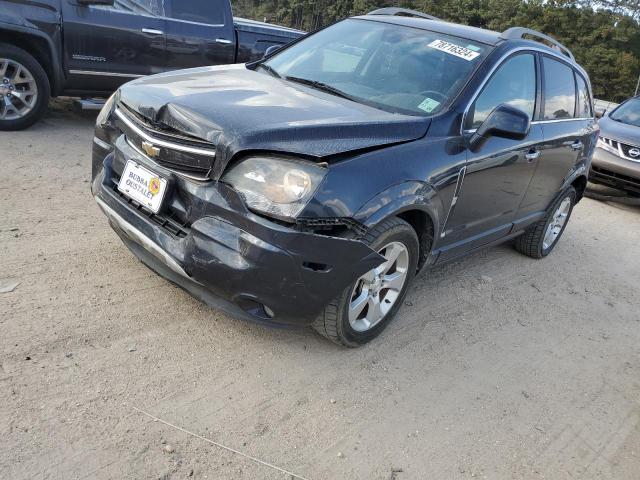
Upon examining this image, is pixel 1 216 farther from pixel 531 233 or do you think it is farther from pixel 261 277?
pixel 531 233

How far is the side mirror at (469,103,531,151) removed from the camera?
3.54m

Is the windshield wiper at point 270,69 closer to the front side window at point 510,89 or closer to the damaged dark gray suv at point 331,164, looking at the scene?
the damaged dark gray suv at point 331,164

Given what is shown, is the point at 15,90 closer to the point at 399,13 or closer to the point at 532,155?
the point at 399,13

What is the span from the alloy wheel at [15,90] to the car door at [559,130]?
4.85 m

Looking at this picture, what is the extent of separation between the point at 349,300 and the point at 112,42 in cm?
474

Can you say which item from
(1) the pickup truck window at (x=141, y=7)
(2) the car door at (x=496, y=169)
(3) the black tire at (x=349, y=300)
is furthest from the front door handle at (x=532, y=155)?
(1) the pickup truck window at (x=141, y=7)

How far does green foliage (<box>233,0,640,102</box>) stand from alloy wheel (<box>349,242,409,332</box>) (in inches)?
1394

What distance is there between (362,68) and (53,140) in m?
3.68

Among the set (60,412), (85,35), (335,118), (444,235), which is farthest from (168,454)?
(85,35)

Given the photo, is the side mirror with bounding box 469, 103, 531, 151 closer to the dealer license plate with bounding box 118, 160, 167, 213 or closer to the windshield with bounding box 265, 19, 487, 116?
the windshield with bounding box 265, 19, 487, 116

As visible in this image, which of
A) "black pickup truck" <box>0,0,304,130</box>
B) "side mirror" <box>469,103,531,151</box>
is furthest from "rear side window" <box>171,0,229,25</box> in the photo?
"side mirror" <box>469,103,531,151</box>

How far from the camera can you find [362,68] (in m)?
3.93

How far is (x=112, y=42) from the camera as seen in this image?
639cm

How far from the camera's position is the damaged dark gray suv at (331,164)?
2.76m
